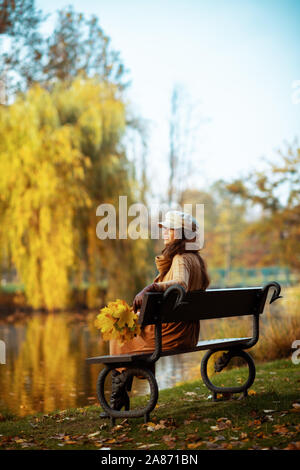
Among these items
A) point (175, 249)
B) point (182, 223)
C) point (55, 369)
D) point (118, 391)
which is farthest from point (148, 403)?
point (55, 369)

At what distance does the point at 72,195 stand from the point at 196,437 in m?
16.6

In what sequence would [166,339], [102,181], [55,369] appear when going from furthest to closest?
1. [102,181]
2. [55,369]
3. [166,339]

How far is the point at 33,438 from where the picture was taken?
5.19 meters

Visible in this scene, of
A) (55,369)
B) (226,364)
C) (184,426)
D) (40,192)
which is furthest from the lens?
(40,192)

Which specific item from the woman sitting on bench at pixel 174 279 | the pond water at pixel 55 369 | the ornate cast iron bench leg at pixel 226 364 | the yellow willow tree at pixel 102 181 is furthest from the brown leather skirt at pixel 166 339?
the yellow willow tree at pixel 102 181

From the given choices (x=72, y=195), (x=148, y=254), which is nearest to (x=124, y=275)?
(x=148, y=254)

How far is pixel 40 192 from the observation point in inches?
800

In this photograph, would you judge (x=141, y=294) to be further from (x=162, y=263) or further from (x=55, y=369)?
(x=55, y=369)

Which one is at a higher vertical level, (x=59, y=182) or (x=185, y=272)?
(x=59, y=182)

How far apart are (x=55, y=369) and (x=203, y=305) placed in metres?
5.35

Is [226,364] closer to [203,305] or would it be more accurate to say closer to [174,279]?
[203,305]

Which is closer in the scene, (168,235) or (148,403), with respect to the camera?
(148,403)

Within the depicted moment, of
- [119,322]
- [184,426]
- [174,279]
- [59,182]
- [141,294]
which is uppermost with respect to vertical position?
[59,182]

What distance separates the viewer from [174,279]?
17.7 feet
